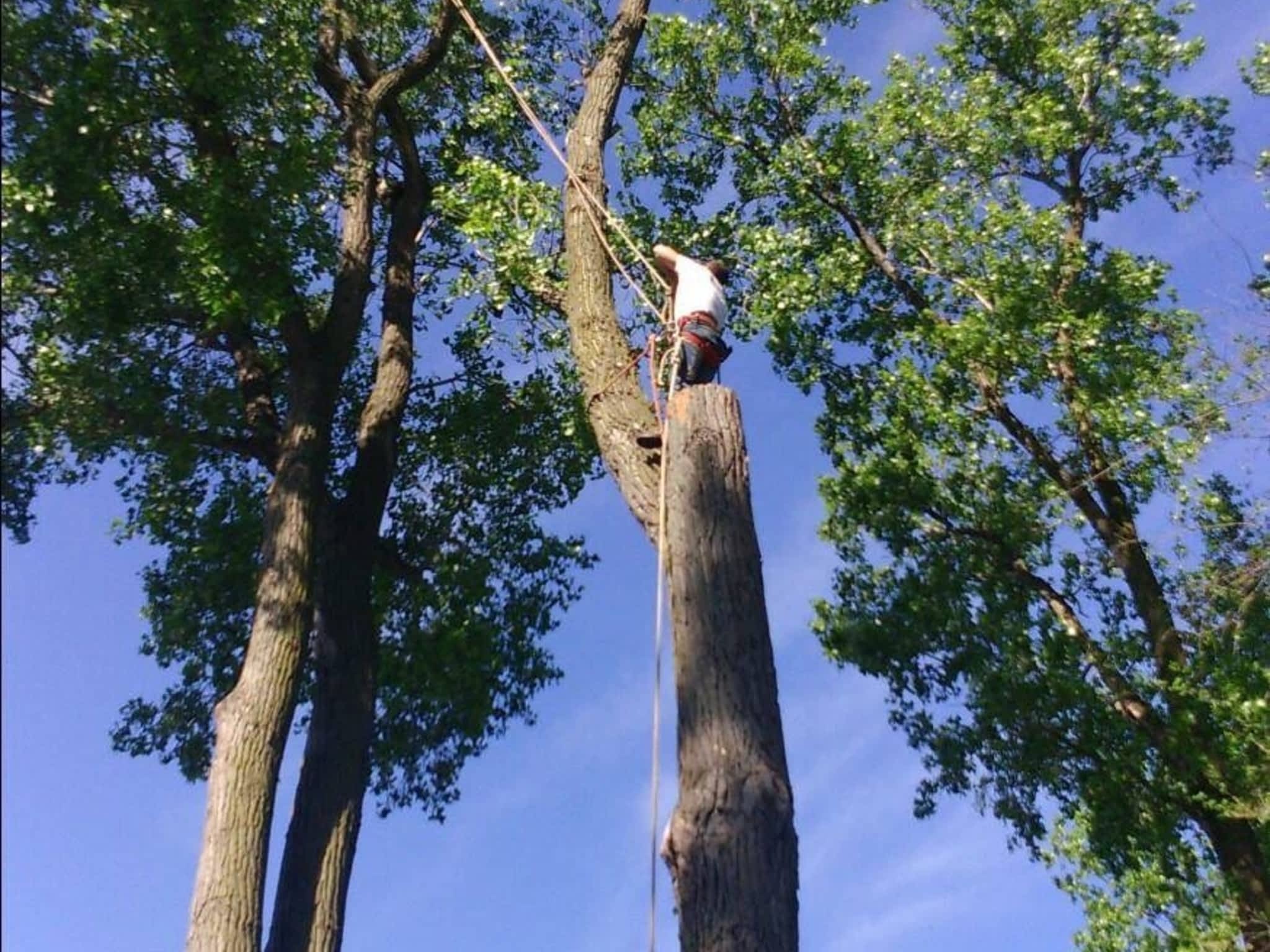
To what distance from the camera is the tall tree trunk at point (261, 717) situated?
6.74m

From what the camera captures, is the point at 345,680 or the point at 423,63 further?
the point at 423,63

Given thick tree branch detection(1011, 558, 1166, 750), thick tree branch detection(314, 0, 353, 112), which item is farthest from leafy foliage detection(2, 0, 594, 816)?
thick tree branch detection(1011, 558, 1166, 750)

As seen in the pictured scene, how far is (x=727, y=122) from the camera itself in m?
12.9

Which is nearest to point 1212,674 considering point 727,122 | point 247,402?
point 727,122

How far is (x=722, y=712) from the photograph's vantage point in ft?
15.9

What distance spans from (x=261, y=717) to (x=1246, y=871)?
7769 mm

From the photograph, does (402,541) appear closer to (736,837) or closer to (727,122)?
(727,122)

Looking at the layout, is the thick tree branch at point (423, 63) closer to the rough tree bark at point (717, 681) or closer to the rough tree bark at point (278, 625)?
the rough tree bark at point (278, 625)

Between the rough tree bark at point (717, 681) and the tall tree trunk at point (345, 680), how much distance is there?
9.95 feet

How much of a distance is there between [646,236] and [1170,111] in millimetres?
5307

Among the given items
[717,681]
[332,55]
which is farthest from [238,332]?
[717,681]

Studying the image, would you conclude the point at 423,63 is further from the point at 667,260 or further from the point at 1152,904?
the point at 1152,904

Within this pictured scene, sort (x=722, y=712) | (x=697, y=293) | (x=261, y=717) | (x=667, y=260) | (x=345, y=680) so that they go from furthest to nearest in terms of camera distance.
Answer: (x=345, y=680), (x=667, y=260), (x=261, y=717), (x=697, y=293), (x=722, y=712)

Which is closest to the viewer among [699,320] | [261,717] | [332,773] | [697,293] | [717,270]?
[699,320]
